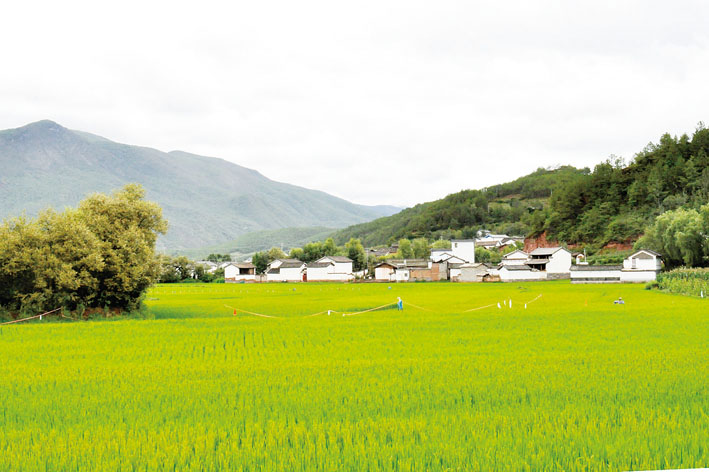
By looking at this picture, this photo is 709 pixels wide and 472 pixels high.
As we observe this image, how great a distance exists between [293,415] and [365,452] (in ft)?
7.55

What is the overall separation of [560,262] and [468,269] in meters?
15.8

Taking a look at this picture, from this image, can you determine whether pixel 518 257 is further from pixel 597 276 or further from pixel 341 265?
pixel 341 265

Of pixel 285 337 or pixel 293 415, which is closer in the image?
pixel 293 415

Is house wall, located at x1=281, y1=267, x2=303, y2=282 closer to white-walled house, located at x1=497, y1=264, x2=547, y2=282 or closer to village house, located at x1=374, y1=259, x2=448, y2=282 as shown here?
village house, located at x1=374, y1=259, x2=448, y2=282

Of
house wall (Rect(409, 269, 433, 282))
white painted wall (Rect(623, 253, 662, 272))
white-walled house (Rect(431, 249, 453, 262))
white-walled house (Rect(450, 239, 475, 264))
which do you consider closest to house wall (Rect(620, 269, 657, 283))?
white painted wall (Rect(623, 253, 662, 272))

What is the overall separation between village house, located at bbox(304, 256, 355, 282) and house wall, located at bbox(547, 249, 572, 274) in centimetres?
4375

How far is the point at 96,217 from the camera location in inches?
1367

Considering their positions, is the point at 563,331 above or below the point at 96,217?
below

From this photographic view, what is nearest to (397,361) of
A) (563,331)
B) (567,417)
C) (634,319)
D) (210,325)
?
(567,417)

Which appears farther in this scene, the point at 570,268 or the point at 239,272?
the point at 239,272

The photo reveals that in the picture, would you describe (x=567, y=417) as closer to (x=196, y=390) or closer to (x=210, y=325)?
(x=196, y=390)

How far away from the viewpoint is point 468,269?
99000 mm

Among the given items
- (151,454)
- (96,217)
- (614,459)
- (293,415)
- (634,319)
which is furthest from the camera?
(96,217)

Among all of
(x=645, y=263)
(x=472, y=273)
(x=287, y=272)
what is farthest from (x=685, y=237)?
(x=287, y=272)
